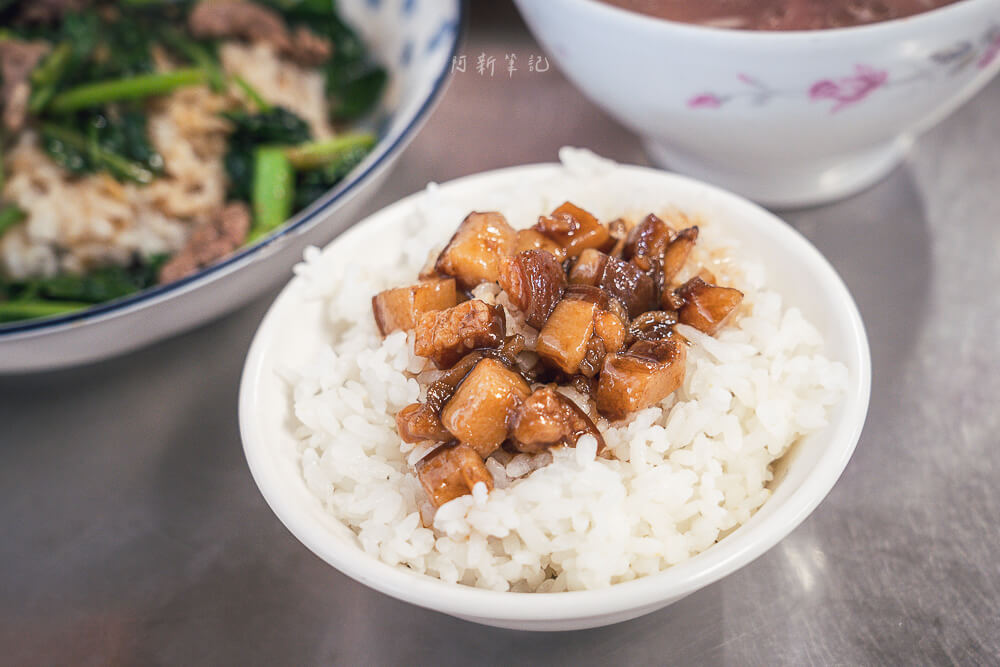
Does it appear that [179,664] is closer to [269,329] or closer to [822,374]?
[269,329]

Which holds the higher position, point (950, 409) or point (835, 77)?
point (835, 77)

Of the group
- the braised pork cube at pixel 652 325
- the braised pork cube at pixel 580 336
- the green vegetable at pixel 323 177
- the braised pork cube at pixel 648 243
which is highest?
the braised pork cube at pixel 648 243

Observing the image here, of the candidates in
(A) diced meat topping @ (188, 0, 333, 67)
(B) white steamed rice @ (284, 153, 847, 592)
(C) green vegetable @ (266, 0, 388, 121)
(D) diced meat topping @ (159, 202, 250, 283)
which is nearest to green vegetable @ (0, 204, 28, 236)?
(D) diced meat topping @ (159, 202, 250, 283)

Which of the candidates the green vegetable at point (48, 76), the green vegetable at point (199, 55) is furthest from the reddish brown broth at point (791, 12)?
the green vegetable at point (48, 76)

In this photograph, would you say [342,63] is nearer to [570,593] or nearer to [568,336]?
[568,336]

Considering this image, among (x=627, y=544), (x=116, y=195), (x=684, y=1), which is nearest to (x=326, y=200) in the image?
(x=116, y=195)

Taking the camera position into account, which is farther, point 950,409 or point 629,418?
point 950,409

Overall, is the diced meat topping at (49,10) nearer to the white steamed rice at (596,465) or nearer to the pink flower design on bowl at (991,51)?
the white steamed rice at (596,465)
